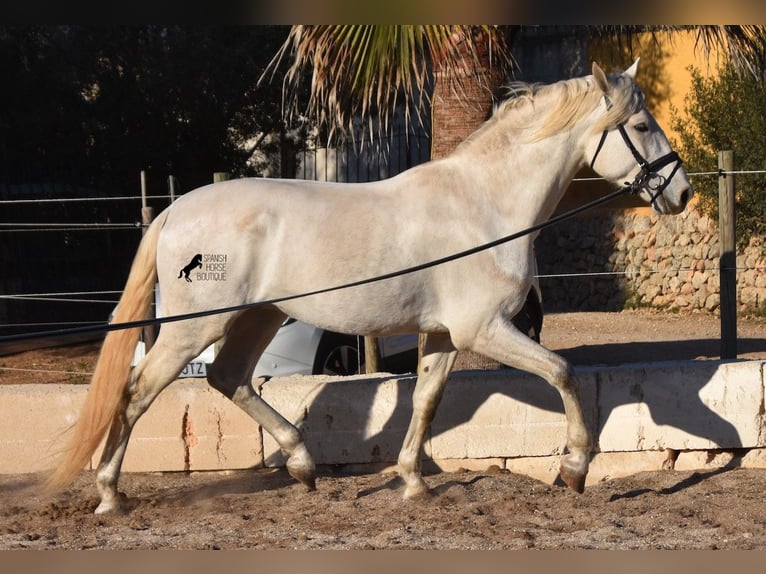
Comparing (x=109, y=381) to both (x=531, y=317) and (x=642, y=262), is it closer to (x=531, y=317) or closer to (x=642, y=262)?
(x=531, y=317)

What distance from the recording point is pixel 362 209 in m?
5.82

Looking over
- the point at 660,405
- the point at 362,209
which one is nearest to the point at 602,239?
the point at 660,405

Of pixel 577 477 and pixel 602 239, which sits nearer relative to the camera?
pixel 577 477

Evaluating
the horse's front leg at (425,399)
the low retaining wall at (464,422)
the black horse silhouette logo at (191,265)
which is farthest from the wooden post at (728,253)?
the black horse silhouette logo at (191,265)

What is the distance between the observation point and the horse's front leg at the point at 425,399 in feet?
20.1

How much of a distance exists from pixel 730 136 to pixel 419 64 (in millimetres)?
9520

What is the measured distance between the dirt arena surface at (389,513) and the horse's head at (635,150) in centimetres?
167

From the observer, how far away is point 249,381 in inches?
245

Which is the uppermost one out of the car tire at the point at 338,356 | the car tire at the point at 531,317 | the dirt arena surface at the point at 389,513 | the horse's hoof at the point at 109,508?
the car tire at the point at 531,317

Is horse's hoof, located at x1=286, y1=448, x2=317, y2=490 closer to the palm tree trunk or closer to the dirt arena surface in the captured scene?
the dirt arena surface

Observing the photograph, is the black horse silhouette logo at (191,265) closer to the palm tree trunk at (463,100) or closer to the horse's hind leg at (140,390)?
the horse's hind leg at (140,390)

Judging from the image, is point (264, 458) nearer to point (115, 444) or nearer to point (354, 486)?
point (354, 486)

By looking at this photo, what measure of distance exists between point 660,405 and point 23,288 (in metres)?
11.9

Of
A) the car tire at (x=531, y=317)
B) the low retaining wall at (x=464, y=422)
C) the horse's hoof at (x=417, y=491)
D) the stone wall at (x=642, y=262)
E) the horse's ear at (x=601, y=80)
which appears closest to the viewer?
the horse's ear at (x=601, y=80)
